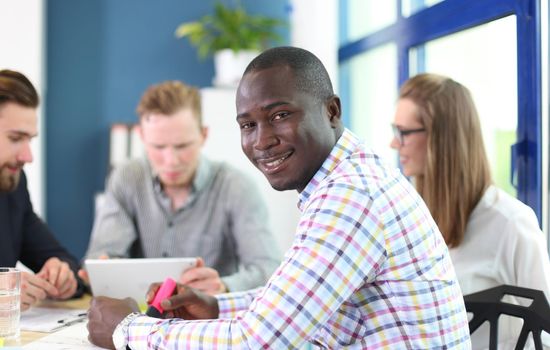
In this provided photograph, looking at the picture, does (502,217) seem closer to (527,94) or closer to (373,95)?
(527,94)

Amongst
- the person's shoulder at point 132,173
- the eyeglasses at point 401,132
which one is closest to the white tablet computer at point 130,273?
the person's shoulder at point 132,173

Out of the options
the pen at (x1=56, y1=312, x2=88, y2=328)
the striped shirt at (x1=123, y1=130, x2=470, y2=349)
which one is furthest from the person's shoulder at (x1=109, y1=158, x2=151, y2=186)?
the striped shirt at (x1=123, y1=130, x2=470, y2=349)

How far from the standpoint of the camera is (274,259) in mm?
2307

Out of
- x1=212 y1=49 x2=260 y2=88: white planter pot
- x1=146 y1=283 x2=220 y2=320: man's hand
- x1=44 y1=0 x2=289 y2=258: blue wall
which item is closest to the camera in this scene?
x1=146 y1=283 x2=220 y2=320: man's hand

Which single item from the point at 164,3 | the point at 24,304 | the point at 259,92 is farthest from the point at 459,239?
the point at 164,3

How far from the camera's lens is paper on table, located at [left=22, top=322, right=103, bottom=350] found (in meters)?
1.42

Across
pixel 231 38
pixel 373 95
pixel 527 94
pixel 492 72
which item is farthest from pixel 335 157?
pixel 231 38

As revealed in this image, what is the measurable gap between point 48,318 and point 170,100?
1.02 meters

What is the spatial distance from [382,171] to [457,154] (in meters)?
0.97

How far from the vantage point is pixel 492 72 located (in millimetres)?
2721

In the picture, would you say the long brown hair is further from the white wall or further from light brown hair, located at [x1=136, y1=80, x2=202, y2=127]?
the white wall

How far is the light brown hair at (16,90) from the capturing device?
208cm

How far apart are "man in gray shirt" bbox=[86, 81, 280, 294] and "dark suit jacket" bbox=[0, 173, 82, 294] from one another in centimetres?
15

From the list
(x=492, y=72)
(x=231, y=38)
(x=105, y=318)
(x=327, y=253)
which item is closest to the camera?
(x=327, y=253)
